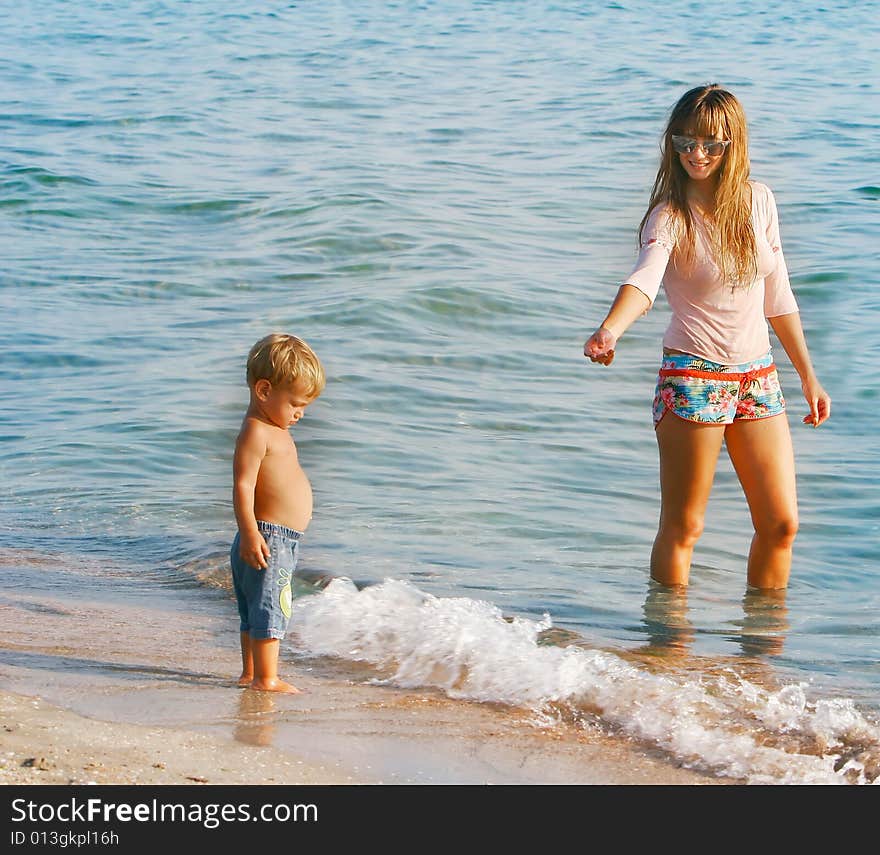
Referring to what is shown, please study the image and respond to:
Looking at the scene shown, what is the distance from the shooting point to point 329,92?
20.1 m

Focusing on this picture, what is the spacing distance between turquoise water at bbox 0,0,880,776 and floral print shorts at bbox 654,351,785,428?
87 cm

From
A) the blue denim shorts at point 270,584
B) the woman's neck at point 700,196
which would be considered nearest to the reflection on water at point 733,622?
the blue denim shorts at point 270,584

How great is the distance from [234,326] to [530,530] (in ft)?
14.4

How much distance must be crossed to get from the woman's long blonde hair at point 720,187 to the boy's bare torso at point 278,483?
136cm

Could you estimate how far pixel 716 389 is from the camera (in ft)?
14.8

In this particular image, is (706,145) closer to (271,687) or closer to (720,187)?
(720,187)

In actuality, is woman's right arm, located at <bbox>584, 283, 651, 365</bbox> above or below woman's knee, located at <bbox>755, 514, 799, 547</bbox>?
above

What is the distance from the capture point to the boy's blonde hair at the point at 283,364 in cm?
396

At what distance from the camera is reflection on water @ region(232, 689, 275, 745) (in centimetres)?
368

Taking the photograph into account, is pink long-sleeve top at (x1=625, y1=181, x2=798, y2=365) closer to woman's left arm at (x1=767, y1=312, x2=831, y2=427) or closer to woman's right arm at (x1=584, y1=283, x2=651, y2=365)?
woman's left arm at (x1=767, y1=312, x2=831, y2=427)

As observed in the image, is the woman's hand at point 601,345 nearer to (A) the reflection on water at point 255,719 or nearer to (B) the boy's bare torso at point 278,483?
(B) the boy's bare torso at point 278,483

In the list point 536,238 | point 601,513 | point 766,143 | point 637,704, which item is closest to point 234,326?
point 536,238

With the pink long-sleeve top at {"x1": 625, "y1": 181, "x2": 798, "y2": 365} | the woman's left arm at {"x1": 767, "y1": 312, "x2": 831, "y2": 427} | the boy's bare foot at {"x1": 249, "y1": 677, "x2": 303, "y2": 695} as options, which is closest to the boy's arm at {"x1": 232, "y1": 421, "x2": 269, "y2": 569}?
the boy's bare foot at {"x1": 249, "y1": 677, "x2": 303, "y2": 695}
